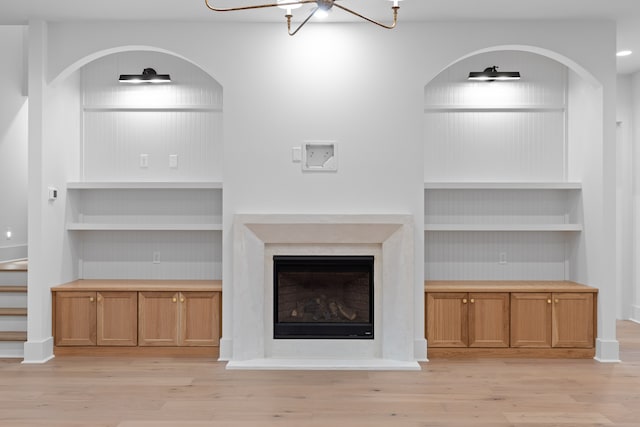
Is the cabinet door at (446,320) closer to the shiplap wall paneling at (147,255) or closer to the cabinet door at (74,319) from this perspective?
the shiplap wall paneling at (147,255)

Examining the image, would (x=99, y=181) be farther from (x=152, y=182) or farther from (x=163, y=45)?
(x=163, y=45)

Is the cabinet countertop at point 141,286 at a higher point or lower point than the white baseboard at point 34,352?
higher

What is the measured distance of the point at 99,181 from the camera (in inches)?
215

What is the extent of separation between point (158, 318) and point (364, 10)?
303 cm

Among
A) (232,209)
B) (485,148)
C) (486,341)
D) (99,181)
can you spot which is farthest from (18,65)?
(486,341)

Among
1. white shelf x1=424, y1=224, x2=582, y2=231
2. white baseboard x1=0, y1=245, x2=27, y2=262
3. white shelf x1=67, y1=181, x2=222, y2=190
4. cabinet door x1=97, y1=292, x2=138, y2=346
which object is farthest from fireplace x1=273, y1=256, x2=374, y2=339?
white baseboard x1=0, y1=245, x2=27, y2=262

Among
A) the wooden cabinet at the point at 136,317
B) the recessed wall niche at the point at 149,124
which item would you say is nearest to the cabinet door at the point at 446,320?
the wooden cabinet at the point at 136,317

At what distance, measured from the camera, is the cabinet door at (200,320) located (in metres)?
4.96

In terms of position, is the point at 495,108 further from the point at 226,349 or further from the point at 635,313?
the point at 226,349

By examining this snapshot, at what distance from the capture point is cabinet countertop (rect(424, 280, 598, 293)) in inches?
194

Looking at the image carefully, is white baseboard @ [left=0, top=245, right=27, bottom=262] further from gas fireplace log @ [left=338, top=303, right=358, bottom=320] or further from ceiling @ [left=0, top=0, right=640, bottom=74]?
gas fireplace log @ [left=338, top=303, right=358, bottom=320]

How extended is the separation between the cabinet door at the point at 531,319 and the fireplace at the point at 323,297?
1.20 m

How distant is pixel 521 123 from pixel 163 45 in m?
3.27

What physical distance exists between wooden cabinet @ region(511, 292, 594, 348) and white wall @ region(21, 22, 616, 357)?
18cm
